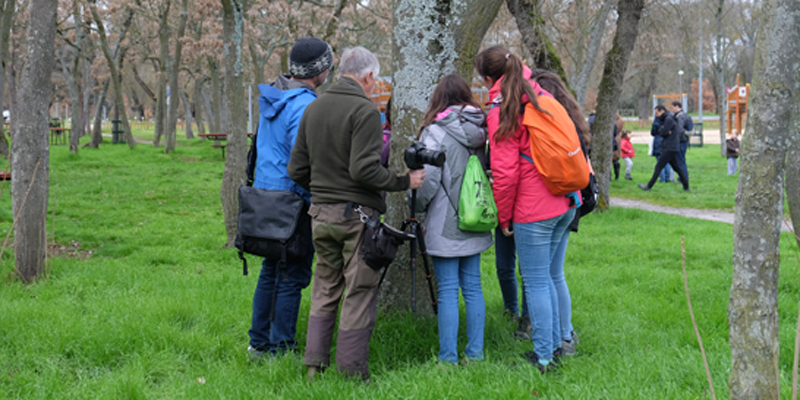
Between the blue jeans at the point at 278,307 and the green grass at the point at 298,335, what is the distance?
188 millimetres

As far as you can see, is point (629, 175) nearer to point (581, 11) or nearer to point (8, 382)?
point (581, 11)

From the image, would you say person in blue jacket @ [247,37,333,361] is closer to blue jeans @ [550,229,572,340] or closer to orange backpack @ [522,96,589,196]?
orange backpack @ [522,96,589,196]

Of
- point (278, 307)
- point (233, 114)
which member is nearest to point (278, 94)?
point (278, 307)

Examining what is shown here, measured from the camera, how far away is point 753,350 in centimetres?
265

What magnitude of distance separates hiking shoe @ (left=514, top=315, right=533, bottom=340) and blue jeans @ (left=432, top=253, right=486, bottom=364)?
2.20ft

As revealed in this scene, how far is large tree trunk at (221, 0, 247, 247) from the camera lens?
7855 millimetres

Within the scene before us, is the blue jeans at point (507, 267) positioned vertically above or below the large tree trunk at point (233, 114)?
below

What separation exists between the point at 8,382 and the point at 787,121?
4199mm

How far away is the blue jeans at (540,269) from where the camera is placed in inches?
148

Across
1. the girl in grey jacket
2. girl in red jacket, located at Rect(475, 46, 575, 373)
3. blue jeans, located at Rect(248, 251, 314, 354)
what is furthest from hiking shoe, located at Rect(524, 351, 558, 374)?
blue jeans, located at Rect(248, 251, 314, 354)

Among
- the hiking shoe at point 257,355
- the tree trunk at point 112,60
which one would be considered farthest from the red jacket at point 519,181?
the tree trunk at point 112,60

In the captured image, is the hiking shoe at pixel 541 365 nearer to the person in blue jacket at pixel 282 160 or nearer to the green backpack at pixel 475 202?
the green backpack at pixel 475 202

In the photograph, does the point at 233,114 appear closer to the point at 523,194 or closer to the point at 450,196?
the point at 450,196

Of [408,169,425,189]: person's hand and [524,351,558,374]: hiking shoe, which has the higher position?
[408,169,425,189]: person's hand
